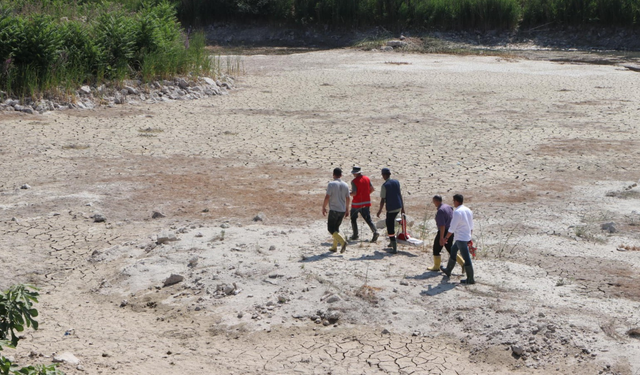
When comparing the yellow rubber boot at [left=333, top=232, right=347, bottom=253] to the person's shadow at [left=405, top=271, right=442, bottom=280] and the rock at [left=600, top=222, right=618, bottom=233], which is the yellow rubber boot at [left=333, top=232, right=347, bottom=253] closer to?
the person's shadow at [left=405, top=271, right=442, bottom=280]

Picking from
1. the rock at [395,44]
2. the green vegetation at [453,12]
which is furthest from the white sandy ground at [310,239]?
the green vegetation at [453,12]

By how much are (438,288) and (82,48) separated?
1806 centimetres

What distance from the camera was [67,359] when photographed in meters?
7.96

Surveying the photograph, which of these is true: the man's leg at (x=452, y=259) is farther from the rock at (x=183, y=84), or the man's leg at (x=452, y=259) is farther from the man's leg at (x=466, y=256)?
the rock at (x=183, y=84)

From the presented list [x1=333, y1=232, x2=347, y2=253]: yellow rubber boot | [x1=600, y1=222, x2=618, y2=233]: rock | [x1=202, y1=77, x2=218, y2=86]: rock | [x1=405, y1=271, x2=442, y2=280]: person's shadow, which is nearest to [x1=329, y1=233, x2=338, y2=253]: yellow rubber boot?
[x1=333, y1=232, x2=347, y2=253]: yellow rubber boot

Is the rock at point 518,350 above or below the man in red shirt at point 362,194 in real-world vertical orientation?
below

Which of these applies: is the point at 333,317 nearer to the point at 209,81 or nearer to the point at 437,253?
the point at 437,253

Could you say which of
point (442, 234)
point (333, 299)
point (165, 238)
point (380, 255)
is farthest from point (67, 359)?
point (442, 234)

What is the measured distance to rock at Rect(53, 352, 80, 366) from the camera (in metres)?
7.91

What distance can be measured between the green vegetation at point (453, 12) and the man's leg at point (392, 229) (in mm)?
38885

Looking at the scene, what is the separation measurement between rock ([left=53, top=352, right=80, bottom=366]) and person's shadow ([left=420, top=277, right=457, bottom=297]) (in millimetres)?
4098

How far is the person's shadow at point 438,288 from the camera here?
9.45 metres

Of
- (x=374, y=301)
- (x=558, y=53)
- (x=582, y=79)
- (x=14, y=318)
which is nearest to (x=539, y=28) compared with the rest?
(x=558, y=53)

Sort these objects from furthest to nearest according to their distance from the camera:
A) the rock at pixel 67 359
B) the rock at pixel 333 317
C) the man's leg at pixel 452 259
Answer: the man's leg at pixel 452 259
the rock at pixel 333 317
the rock at pixel 67 359
